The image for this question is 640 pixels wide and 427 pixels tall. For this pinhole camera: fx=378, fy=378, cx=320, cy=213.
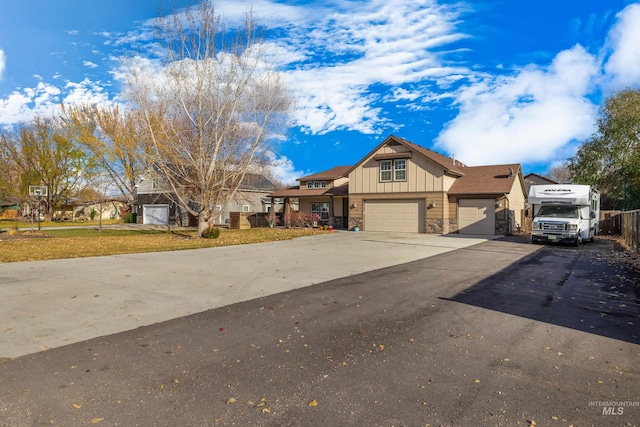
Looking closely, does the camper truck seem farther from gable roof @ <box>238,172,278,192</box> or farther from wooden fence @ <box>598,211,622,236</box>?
gable roof @ <box>238,172,278,192</box>

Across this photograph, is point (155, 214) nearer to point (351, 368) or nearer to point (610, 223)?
point (351, 368)

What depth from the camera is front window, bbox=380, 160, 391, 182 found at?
27047 mm

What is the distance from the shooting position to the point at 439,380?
358cm

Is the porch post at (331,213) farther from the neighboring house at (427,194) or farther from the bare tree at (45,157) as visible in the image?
the bare tree at (45,157)

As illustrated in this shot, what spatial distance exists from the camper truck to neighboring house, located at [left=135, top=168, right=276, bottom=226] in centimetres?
2257

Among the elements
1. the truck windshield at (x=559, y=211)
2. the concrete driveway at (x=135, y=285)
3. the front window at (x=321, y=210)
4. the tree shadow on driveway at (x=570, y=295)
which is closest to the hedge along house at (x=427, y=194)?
the front window at (x=321, y=210)

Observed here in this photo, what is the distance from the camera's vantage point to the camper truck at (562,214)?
17.4 meters

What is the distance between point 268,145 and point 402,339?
19997 mm

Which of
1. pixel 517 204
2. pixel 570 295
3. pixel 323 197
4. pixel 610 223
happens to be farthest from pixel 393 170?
pixel 570 295

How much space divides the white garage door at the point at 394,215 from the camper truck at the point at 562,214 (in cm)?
804

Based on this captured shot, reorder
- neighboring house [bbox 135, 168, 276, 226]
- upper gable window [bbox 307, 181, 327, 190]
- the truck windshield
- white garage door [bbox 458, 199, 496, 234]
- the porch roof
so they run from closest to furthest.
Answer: the truck windshield, white garage door [bbox 458, 199, 496, 234], the porch roof, upper gable window [bbox 307, 181, 327, 190], neighboring house [bbox 135, 168, 276, 226]

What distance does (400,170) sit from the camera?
87.2 ft

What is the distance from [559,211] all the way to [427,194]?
27.7ft

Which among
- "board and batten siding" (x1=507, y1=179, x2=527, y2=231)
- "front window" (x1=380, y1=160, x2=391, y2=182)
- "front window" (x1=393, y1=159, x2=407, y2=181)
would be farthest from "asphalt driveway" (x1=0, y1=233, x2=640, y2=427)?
"front window" (x1=380, y1=160, x2=391, y2=182)
